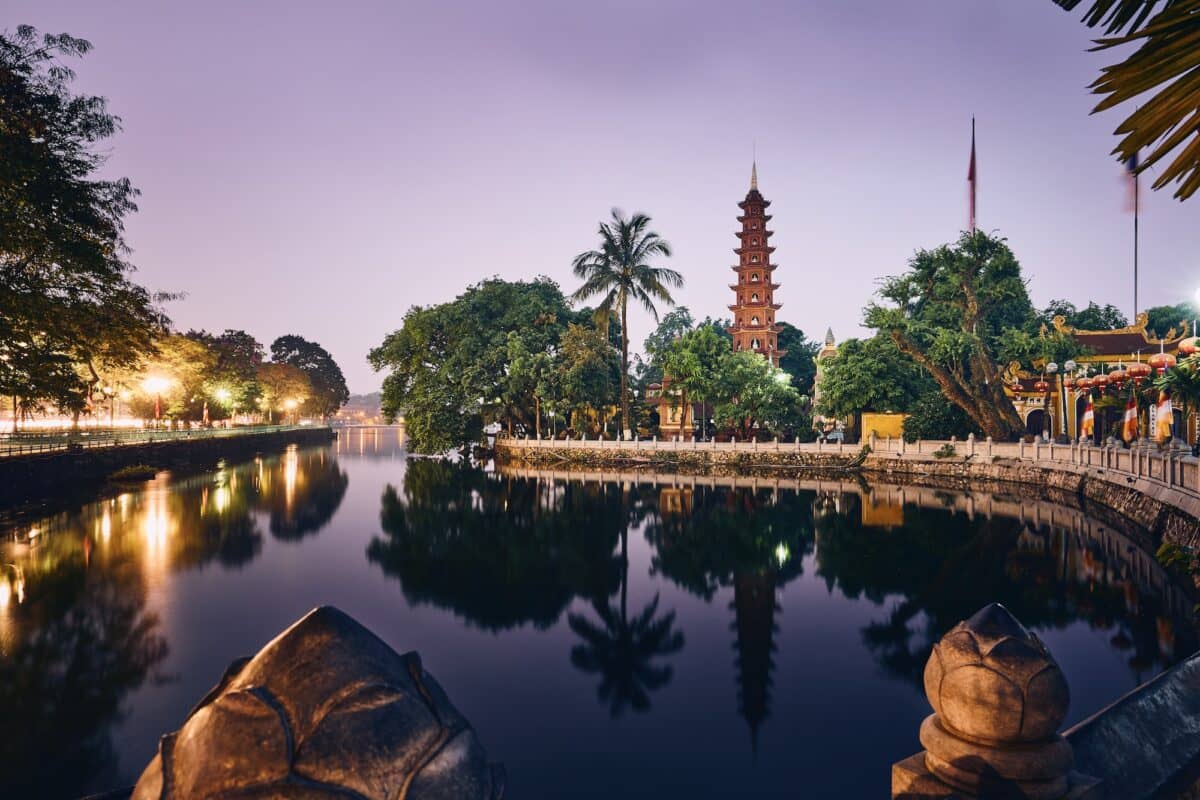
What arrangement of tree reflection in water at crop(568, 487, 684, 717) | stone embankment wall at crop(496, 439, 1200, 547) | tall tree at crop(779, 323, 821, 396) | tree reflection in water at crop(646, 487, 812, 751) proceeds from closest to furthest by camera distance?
tree reflection in water at crop(568, 487, 684, 717) → tree reflection in water at crop(646, 487, 812, 751) → stone embankment wall at crop(496, 439, 1200, 547) → tall tree at crop(779, 323, 821, 396)

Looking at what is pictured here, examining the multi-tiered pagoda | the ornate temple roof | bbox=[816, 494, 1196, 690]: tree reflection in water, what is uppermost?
the multi-tiered pagoda

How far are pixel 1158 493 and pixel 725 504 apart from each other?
11840mm

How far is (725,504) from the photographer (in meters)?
23.8

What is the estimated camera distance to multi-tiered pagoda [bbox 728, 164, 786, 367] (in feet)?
181

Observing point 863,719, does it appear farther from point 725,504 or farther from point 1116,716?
point 725,504

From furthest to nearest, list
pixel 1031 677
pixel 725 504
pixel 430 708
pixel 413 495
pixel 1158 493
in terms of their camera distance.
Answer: pixel 413 495
pixel 725 504
pixel 1158 493
pixel 1031 677
pixel 430 708

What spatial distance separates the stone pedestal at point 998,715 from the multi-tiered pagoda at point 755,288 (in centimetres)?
5285

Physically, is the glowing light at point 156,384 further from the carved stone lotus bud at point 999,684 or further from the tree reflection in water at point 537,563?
the carved stone lotus bud at point 999,684

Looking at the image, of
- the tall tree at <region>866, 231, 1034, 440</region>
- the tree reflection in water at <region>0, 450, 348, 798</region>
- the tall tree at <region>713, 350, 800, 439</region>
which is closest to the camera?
the tree reflection in water at <region>0, 450, 348, 798</region>

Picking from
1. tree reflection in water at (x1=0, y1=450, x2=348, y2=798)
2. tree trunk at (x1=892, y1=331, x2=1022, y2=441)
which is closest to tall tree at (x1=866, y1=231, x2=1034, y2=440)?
tree trunk at (x1=892, y1=331, x2=1022, y2=441)

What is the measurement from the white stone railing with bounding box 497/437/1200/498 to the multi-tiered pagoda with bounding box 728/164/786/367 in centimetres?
2112

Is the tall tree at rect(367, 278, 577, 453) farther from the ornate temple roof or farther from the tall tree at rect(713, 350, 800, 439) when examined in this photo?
the ornate temple roof

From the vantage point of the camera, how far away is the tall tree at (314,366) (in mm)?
88062

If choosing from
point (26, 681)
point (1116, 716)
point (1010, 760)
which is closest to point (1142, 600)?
point (1116, 716)
